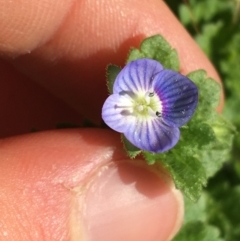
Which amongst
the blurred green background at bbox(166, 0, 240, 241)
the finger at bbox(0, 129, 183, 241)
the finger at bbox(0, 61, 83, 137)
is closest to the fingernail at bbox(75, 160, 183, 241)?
the finger at bbox(0, 129, 183, 241)

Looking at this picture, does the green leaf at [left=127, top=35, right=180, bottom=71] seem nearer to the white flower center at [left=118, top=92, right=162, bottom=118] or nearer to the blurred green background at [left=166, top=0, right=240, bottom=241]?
the white flower center at [left=118, top=92, right=162, bottom=118]

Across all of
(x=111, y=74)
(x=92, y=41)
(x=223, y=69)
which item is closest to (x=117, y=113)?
(x=111, y=74)

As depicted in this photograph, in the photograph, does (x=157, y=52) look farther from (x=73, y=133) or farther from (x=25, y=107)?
(x=25, y=107)

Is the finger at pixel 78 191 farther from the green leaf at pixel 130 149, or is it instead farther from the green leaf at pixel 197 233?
the green leaf at pixel 197 233

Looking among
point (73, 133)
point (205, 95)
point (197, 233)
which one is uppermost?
point (73, 133)

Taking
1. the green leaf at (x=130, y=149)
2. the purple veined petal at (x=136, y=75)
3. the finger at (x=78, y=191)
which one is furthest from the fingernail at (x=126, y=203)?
the purple veined petal at (x=136, y=75)

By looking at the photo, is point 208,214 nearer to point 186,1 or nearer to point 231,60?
point 231,60
